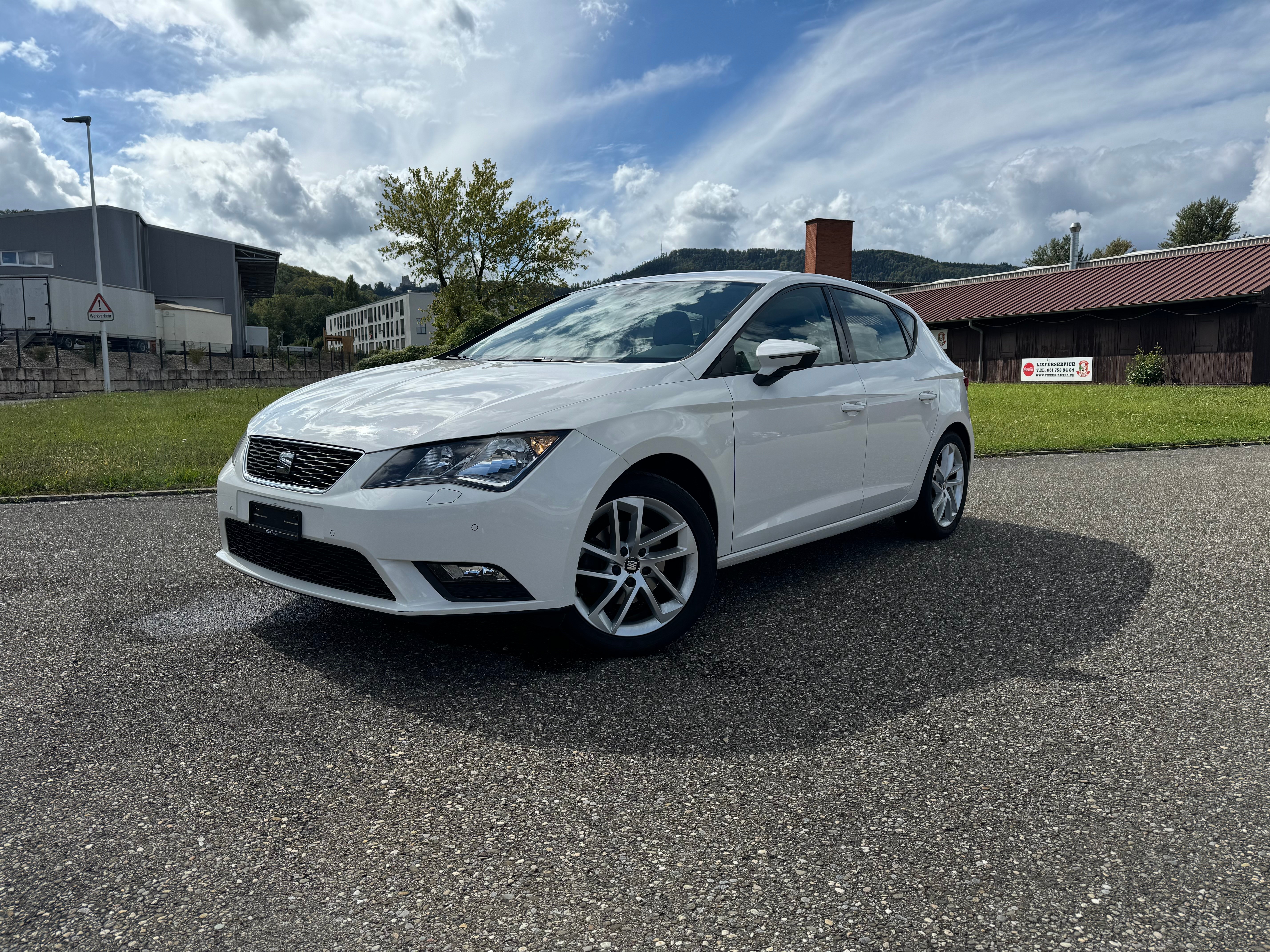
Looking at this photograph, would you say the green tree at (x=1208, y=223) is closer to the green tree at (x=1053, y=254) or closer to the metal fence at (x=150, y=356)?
the green tree at (x=1053, y=254)

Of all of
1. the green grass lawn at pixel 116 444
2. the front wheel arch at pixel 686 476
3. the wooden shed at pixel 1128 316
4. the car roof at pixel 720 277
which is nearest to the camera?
the front wheel arch at pixel 686 476

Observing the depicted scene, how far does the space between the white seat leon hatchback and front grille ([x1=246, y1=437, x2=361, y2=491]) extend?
0.4 inches

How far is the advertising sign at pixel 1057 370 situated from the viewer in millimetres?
33656

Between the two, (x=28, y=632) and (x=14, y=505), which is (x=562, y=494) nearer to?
(x=28, y=632)

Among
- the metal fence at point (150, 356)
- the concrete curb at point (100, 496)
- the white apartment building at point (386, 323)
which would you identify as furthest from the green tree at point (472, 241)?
the white apartment building at point (386, 323)

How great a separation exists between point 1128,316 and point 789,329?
3280 centimetres

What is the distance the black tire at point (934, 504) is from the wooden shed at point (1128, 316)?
28496mm

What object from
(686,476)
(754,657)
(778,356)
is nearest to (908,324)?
(778,356)

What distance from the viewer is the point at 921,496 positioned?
222 inches

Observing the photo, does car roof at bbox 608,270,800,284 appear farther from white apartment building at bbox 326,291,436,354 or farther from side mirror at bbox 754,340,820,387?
white apartment building at bbox 326,291,436,354

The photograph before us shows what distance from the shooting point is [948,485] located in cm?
590

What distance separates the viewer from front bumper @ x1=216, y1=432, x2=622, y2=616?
3088 mm

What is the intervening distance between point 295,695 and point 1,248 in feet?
171

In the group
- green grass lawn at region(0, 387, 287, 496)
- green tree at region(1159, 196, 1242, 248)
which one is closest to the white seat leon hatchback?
green grass lawn at region(0, 387, 287, 496)
